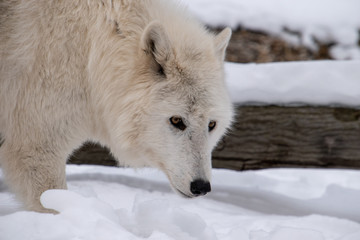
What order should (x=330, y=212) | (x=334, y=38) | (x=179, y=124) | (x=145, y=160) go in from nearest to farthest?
(x=179, y=124) → (x=145, y=160) → (x=330, y=212) → (x=334, y=38)

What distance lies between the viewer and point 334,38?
5.68 m

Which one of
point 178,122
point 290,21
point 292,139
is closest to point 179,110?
point 178,122

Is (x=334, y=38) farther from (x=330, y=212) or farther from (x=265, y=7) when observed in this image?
(x=330, y=212)

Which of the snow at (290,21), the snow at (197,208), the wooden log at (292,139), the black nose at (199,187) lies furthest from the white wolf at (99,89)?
the snow at (290,21)

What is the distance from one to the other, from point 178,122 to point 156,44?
60 centimetres

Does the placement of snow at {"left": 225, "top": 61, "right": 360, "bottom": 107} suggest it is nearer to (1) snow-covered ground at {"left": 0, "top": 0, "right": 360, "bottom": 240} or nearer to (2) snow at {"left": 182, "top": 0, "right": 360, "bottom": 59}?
(1) snow-covered ground at {"left": 0, "top": 0, "right": 360, "bottom": 240}

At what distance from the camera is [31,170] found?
128 inches

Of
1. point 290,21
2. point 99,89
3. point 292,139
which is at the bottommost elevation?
point 292,139

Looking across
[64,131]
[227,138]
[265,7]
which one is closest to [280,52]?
[265,7]

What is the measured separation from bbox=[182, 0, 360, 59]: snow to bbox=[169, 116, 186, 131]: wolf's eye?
104 inches

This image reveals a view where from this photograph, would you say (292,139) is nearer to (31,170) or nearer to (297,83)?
(297,83)

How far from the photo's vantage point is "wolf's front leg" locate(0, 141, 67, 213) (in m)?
3.23

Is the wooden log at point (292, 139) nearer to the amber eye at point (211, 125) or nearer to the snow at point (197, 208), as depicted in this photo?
the snow at point (197, 208)

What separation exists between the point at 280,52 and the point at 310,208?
2.10 metres
